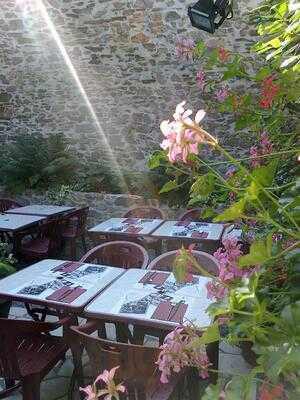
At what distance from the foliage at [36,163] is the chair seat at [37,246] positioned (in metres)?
1.75

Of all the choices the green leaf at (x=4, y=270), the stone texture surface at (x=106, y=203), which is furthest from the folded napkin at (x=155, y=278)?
the stone texture surface at (x=106, y=203)

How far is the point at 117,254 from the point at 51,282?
754 millimetres

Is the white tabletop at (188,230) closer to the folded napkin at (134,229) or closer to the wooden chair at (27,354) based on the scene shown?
the folded napkin at (134,229)

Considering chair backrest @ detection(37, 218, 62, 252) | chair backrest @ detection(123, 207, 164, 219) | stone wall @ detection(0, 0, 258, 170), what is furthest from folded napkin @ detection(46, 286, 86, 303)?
stone wall @ detection(0, 0, 258, 170)

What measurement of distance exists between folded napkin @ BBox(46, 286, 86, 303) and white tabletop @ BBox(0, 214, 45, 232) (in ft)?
6.33

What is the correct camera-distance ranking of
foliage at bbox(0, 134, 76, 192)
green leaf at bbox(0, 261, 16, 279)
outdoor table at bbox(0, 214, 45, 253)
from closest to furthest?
green leaf at bbox(0, 261, 16, 279)
outdoor table at bbox(0, 214, 45, 253)
foliage at bbox(0, 134, 76, 192)

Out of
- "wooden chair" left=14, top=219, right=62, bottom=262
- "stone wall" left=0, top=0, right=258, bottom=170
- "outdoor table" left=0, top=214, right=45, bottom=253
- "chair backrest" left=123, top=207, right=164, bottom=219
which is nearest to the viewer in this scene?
"outdoor table" left=0, top=214, right=45, bottom=253

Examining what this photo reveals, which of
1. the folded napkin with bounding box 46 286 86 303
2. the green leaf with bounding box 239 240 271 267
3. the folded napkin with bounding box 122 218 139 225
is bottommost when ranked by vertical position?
the folded napkin with bounding box 122 218 139 225

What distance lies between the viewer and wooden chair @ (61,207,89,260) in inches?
197

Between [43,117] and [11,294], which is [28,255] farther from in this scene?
[43,117]

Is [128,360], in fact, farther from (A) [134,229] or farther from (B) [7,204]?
(B) [7,204]

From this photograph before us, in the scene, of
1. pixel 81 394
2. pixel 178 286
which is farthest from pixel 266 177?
pixel 81 394

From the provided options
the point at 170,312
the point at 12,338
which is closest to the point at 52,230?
the point at 12,338

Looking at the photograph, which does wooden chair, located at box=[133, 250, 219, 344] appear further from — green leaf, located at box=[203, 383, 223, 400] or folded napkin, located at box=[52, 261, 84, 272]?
green leaf, located at box=[203, 383, 223, 400]
